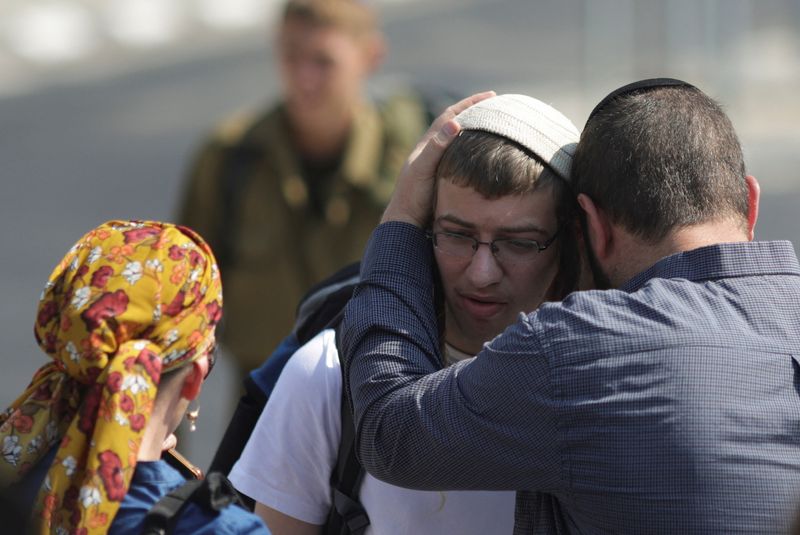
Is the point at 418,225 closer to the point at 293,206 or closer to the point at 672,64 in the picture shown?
the point at 293,206

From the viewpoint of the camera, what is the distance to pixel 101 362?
89.7 inches

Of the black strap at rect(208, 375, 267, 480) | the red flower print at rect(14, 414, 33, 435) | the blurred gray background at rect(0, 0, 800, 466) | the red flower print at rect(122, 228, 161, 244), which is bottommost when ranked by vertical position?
the blurred gray background at rect(0, 0, 800, 466)

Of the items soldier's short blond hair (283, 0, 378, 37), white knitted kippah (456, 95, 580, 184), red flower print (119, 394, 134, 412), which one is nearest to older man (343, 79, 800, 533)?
white knitted kippah (456, 95, 580, 184)

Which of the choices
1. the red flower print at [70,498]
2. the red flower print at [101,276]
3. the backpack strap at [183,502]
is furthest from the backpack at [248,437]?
the red flower print at [101,276]

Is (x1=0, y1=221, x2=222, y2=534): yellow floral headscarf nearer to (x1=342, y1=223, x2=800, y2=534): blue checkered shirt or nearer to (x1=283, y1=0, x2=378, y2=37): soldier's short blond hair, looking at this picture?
(x1=342, y1=223, x2=800, y2=534): blue checkered shirt

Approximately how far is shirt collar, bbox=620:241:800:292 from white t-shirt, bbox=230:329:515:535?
604 millimetres

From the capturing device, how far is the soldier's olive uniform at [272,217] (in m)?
5.56

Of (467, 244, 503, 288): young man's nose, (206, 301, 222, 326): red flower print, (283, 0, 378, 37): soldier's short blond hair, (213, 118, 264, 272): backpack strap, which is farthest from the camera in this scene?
(283, 0, 378, 37): soldier's short blond hair

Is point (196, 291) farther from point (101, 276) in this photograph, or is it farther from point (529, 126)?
point (529, 126)

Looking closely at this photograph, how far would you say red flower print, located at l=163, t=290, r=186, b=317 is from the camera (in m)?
2.36

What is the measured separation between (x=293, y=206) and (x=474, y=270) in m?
2.97

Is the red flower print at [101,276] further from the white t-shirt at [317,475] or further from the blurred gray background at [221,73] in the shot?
the blurred gray background at [221,73]

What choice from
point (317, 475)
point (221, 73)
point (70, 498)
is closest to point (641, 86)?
point (317, 475)

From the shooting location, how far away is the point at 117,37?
11055 millimetres
